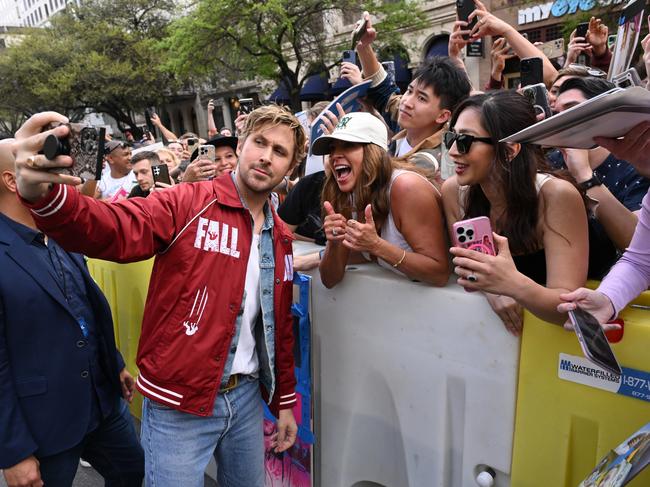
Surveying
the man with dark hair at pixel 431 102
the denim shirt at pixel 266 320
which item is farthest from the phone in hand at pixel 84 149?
the man with dark hair at pixel 431 102

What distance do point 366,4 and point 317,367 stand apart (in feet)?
64.0

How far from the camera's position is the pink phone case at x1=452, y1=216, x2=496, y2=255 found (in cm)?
148

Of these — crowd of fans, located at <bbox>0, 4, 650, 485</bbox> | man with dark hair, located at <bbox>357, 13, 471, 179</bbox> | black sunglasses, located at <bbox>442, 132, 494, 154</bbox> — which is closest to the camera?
crowd of fans, located at <bbox>0, 4, 650, 485</bbox>

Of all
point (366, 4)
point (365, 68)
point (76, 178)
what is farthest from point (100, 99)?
point (76, 178)

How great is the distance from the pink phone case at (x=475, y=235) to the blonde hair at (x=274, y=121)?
3.08 ft

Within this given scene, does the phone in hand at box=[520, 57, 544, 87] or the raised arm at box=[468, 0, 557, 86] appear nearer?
the phone in hand at box=[520, 57, 544, 87]

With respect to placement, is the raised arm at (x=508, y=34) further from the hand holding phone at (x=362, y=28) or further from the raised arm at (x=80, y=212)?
the raised arm at (x=80, y=212)

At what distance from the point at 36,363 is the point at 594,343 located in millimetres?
2113

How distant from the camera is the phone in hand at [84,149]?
130 cm

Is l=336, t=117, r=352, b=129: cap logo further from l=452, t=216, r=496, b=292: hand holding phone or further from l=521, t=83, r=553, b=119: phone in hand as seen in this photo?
l=452, t=216, r=496, b=292: hand holding phone

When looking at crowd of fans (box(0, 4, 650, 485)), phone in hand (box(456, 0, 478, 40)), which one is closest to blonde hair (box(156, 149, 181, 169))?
phone in hand (box(456, 0, 478, 40))

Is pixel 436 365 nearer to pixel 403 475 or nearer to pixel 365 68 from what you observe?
pixel 403 475

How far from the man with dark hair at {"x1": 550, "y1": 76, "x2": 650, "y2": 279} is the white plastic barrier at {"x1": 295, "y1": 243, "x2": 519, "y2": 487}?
585 mm

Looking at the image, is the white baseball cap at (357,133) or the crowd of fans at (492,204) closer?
the crowd of fans at (492,204)
